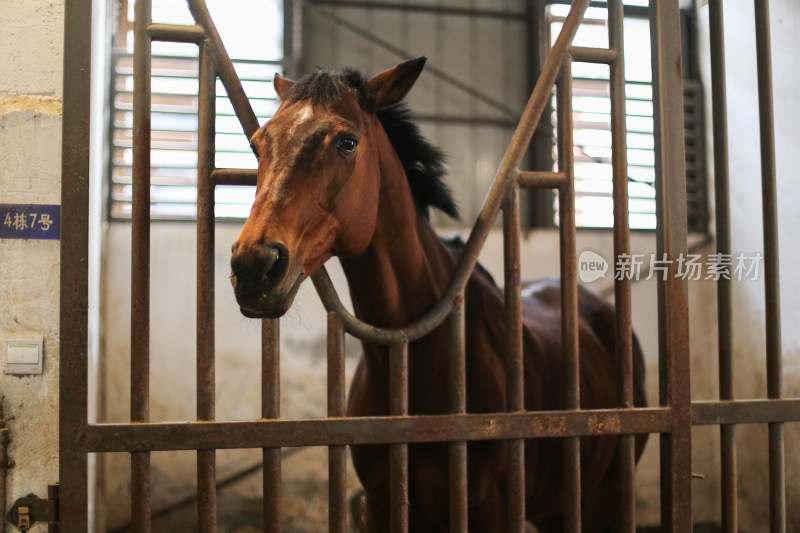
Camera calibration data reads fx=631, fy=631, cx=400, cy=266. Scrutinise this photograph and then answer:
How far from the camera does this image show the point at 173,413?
381 cm

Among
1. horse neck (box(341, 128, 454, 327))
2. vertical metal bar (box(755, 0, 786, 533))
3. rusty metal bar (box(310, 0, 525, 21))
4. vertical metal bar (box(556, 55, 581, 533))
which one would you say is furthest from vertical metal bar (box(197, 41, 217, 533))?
rusty metal bar (box(310, 0, 525, 21))

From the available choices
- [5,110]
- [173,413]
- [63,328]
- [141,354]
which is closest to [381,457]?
[141,354]

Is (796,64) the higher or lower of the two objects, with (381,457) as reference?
higher

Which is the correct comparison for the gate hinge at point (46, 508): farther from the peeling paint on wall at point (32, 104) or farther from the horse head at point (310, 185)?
the peeling paint on wall at point (32, 104)

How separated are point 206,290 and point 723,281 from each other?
4.05 feet

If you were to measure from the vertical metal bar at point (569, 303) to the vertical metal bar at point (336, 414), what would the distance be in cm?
51

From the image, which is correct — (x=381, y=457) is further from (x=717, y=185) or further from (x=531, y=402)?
(x=717, y=185)

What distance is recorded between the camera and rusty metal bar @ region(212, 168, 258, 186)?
1311 millimetres

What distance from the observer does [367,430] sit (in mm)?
1306

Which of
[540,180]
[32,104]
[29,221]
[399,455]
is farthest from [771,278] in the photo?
[32,104]

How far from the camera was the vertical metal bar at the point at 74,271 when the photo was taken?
1.22 metres

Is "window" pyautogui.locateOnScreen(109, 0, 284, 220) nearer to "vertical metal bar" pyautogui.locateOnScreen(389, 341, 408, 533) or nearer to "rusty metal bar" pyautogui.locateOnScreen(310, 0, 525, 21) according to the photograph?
"rusty metal bar" pyautogui.locateOnScreen(310, 0, 525, 21)

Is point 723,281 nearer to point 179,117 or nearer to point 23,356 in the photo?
point 23,356

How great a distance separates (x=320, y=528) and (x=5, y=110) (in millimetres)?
3100
